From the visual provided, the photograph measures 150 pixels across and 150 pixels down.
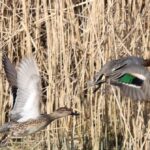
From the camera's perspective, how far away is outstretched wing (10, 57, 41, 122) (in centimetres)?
504

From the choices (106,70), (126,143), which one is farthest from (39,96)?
(126,143)

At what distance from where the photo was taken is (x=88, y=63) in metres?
6.06

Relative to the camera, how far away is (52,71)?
19.6 feet

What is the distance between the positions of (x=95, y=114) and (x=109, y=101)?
0.19m

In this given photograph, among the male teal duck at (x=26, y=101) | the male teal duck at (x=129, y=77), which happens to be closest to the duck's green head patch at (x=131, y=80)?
the male teal duck at (x=129, y=77)

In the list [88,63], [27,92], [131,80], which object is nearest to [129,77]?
[131,80]

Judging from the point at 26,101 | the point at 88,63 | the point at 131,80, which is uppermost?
the point at 88,63

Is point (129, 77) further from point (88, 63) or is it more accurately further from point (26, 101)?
point (88, 63)

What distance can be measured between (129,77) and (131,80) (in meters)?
0.04

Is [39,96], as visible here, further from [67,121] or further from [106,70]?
[67,121]

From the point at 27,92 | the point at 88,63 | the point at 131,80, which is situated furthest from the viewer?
the point at 88,63

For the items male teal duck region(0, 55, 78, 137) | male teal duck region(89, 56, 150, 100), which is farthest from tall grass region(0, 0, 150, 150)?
male teal duck region(89, 56, 150, 100)

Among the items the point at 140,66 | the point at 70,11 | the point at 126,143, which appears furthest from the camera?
the point at 70,11

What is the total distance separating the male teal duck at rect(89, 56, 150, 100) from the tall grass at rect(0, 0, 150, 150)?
61 cm
